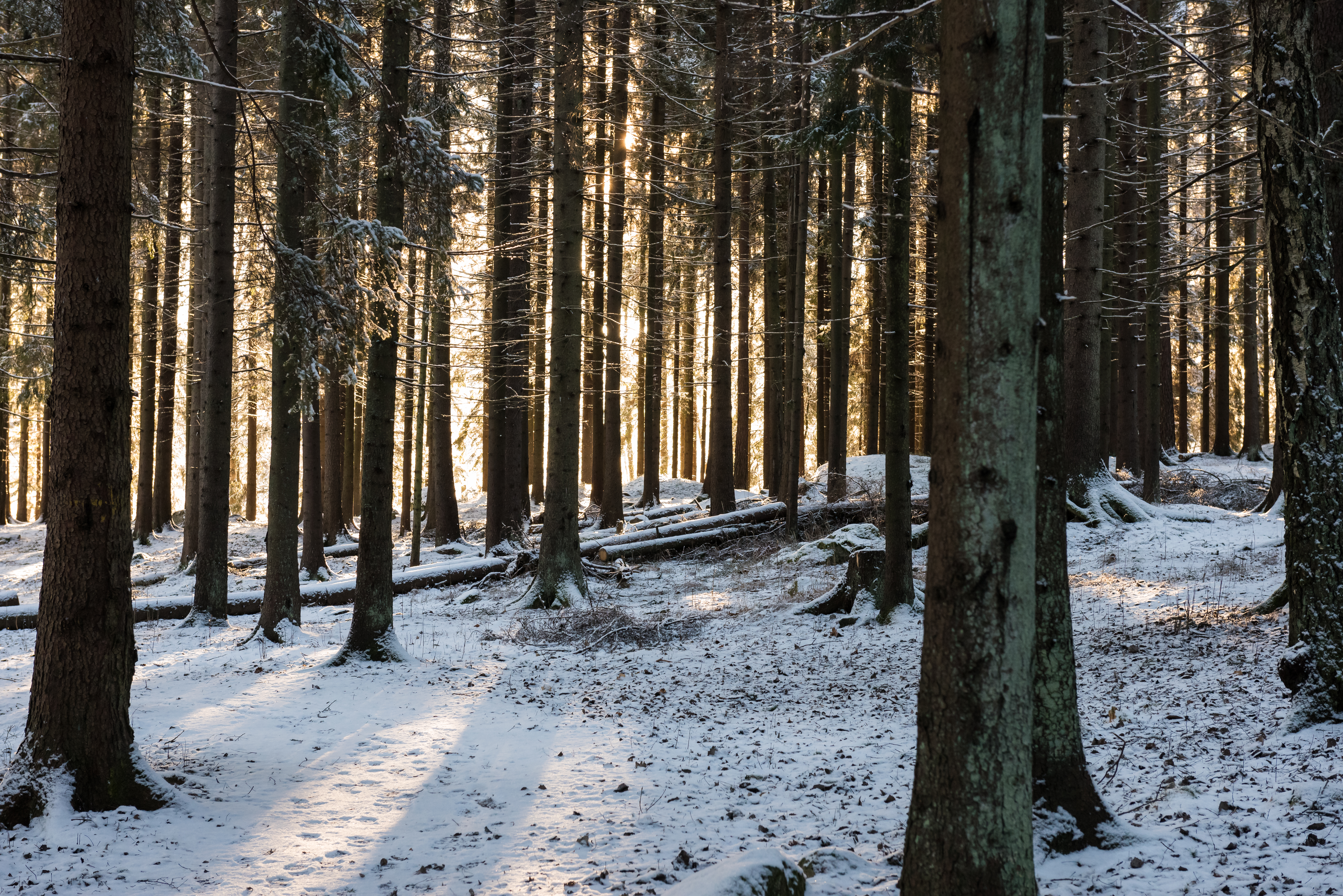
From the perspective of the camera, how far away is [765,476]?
27422 mm

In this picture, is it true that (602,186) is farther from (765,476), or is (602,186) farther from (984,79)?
(984,79)

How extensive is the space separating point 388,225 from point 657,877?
768 cm

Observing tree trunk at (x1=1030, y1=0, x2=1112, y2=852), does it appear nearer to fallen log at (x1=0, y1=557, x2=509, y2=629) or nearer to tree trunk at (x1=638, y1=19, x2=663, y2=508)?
fallen log at (x1=0, y1=557, x2=509, y2=629)

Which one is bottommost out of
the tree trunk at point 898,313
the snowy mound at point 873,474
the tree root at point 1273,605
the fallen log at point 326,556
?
the fallen log at point 326,556

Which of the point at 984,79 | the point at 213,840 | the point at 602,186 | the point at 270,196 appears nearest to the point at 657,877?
the point at 213,840

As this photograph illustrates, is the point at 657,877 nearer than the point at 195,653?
Yes

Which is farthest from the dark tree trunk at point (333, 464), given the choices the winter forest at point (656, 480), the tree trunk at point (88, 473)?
the tree trunk at point (88, 473)

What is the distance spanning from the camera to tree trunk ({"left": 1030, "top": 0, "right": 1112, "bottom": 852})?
13.9 ft

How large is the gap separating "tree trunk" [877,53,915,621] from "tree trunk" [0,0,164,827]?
751cm

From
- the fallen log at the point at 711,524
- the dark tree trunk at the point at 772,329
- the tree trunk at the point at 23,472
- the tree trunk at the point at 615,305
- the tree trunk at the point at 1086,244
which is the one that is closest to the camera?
the tree trunk at the point at 1086,244

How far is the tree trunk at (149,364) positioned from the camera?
61.3 ft

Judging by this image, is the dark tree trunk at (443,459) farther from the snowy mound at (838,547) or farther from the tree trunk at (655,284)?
the snowy mound at (838,547)

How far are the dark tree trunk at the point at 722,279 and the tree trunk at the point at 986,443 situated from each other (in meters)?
12.3

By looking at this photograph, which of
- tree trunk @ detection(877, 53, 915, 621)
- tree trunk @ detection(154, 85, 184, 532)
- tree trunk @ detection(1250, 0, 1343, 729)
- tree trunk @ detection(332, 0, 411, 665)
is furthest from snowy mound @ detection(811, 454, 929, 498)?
tree trunk @ detection(154, 85, 184, 532)
